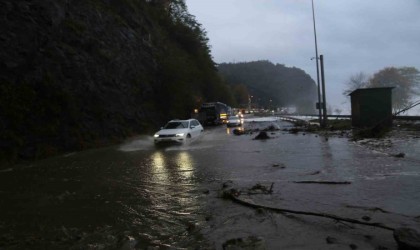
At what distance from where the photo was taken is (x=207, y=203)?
8.26 metres

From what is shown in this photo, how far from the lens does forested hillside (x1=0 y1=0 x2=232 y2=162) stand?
61.5ft

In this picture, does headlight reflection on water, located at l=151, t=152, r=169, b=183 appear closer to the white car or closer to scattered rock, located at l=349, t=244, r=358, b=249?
the white car

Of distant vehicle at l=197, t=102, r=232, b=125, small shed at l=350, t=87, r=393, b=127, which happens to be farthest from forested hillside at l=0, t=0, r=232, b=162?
small shed at l=350, t=87, r=393, b=127

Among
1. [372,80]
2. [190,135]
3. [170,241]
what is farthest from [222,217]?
[372,80]

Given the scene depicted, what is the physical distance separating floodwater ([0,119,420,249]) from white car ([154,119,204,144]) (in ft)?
24.0

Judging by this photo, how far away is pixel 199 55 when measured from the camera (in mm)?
71688

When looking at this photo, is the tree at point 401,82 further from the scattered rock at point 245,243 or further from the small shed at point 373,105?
the scattered rock at point 245,243

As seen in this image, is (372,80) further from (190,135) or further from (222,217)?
(222,217)

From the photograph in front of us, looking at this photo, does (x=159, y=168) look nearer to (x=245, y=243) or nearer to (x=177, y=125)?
(x=245, y=243)

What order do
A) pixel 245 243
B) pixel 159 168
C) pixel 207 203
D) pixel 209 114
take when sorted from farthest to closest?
pixel 209 114, pixel 159 168, pixel 207 203, pixel 245 243

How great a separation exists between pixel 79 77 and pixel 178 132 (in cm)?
727

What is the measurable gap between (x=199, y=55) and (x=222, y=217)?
6614 centimetres

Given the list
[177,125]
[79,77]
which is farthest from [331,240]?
[79,77]

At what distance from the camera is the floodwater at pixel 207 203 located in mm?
5934
